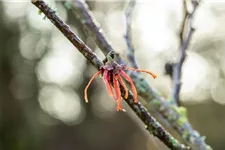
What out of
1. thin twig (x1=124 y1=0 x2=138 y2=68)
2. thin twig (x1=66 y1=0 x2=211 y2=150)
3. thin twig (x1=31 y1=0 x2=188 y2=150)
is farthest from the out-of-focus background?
thin twig (x1=31 y1=0 x2=188 y2=150)

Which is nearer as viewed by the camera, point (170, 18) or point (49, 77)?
point (170, 18)

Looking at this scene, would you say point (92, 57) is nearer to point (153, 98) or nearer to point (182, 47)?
point (153, 98)

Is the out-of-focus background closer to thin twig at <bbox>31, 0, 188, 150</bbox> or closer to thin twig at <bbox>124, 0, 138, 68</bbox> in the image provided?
thin twig at <bbox>124, 0, 138, 68</bbox>

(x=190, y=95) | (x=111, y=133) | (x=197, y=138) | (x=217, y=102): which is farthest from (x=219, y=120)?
(x=197, y=138)

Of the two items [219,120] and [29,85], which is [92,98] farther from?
[219,120]

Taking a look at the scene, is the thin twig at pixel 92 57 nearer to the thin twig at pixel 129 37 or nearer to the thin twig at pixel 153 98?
the thin twig at pixel 153 98

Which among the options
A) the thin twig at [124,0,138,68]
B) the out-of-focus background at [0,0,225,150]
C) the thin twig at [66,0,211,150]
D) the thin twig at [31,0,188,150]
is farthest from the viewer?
the out-of-focus background at [0,0,225,150]

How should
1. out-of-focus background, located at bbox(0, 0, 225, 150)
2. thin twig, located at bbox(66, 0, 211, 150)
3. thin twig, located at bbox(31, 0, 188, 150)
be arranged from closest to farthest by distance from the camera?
thin twig, located at bbox(31, 0, 188, 150) → thin twig, located at bbox(66, 0, 211, 150) → out-of-focus background, located at bbox(0, 0, 225, 150)
